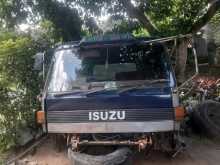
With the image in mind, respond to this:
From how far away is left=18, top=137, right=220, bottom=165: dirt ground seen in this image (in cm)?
607

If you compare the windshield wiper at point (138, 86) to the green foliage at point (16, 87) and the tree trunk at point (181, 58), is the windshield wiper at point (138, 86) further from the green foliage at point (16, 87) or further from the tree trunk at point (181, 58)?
the tree trunk at point (181, 58)

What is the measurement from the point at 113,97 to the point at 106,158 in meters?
0.88

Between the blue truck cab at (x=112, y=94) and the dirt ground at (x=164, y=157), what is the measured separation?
20.1 inches

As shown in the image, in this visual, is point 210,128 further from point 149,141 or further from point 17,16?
point 17,16

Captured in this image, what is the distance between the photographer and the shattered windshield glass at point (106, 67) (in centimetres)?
579

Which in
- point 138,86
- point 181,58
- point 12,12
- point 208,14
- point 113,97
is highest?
point 12,12

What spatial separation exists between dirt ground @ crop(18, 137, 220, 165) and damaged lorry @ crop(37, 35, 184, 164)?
15.4 inches

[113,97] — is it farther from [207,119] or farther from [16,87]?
[207,119]

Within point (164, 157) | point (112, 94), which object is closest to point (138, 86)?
point (112, 94)

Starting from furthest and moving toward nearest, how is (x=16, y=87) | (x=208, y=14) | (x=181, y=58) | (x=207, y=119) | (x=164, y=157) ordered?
1. (x=181, y=58)
2. (x=208, y=14)
3. (x=207, y=119)
4. (x=16, y=87)
5. (x=164, y=157)

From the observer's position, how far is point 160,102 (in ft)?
17.4

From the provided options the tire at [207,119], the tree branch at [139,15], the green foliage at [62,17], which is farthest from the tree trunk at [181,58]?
the green foliage at [62,17]

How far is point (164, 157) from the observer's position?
626 cm

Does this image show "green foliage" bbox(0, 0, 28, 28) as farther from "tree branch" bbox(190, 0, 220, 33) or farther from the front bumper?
the front bumper
